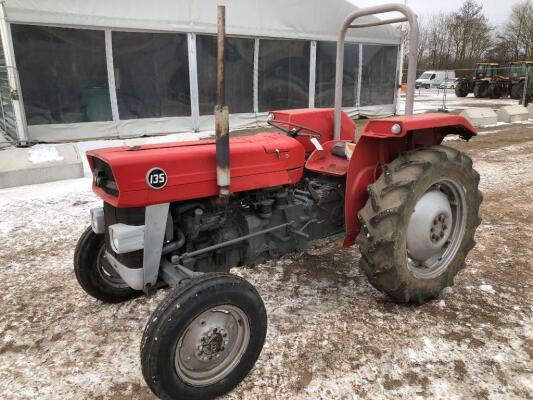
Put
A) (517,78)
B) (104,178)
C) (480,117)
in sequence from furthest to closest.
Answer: (517,78) < (480,117) < (104,178)

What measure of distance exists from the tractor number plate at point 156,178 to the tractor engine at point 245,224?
0.17 metres

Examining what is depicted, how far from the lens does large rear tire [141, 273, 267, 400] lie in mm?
1867

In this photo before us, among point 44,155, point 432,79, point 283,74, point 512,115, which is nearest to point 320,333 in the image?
point 44,155

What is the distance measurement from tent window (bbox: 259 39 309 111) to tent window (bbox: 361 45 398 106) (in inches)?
91.5

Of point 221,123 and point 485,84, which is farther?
point 485,84

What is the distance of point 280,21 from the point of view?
1027cm

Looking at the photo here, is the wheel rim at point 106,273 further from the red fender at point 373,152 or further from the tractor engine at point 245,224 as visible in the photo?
the red fender at point 373,152

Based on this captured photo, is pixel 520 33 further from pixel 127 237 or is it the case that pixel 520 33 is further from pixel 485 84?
pixel 127 237

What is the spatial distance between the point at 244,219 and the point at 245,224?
32 millimetres

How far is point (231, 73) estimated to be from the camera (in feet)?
32.8

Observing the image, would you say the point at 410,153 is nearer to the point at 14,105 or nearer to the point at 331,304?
the point at 331,304

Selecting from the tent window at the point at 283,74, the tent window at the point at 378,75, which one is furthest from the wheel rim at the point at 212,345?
the tent window at the point at 378,75

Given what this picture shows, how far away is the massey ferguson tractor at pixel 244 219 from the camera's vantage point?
2.03m

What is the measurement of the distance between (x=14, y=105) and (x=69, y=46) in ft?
5.01
